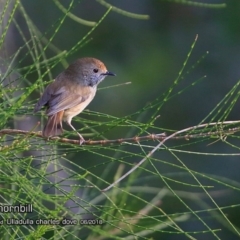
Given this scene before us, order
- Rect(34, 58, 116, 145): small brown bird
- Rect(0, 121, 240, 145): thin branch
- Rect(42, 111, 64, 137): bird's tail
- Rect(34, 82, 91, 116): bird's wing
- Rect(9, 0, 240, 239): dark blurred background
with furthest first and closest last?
Rect(9, 0, 240, 239): dark blurred background, Rect(34, 82, 91, 116): bird's wing, Rect(34, 58, 116, 145): small brown bird, Rect(42, 111, 64, 137): bird's tail, Rect(0, 121, 240, 145): thin branch

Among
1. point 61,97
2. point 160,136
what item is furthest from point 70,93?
point 160,136

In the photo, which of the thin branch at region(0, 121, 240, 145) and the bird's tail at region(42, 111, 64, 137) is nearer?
the thin branch at region(0, 121, 240, 145)

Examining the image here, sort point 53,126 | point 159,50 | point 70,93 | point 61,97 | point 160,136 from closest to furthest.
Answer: point 160,136 → point 53,126 → point 61,97 → point 70,93 → point 159,50

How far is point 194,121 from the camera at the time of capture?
8297 millimetres

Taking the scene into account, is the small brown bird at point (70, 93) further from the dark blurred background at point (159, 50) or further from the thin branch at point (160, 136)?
the dark blurred background at point (159, 50)

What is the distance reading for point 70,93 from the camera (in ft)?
14.0

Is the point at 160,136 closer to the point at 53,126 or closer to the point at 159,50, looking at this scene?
the point at 53,126

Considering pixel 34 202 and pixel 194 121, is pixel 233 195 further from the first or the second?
pixel 34 202

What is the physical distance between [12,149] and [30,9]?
5975 mm

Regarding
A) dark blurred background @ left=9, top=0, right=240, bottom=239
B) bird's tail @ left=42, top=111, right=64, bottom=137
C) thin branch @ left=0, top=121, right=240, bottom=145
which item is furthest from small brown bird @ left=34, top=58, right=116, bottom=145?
dark blurred background @ left=9, top=0, right=240, bottom=239

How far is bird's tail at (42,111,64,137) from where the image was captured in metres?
3.17

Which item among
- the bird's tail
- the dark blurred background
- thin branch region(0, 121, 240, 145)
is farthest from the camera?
the dark blurred background

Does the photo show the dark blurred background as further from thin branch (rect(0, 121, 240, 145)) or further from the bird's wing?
thin branch (rect(0, 121, 240, 145))

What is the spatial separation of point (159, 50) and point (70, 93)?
15.8 feet
